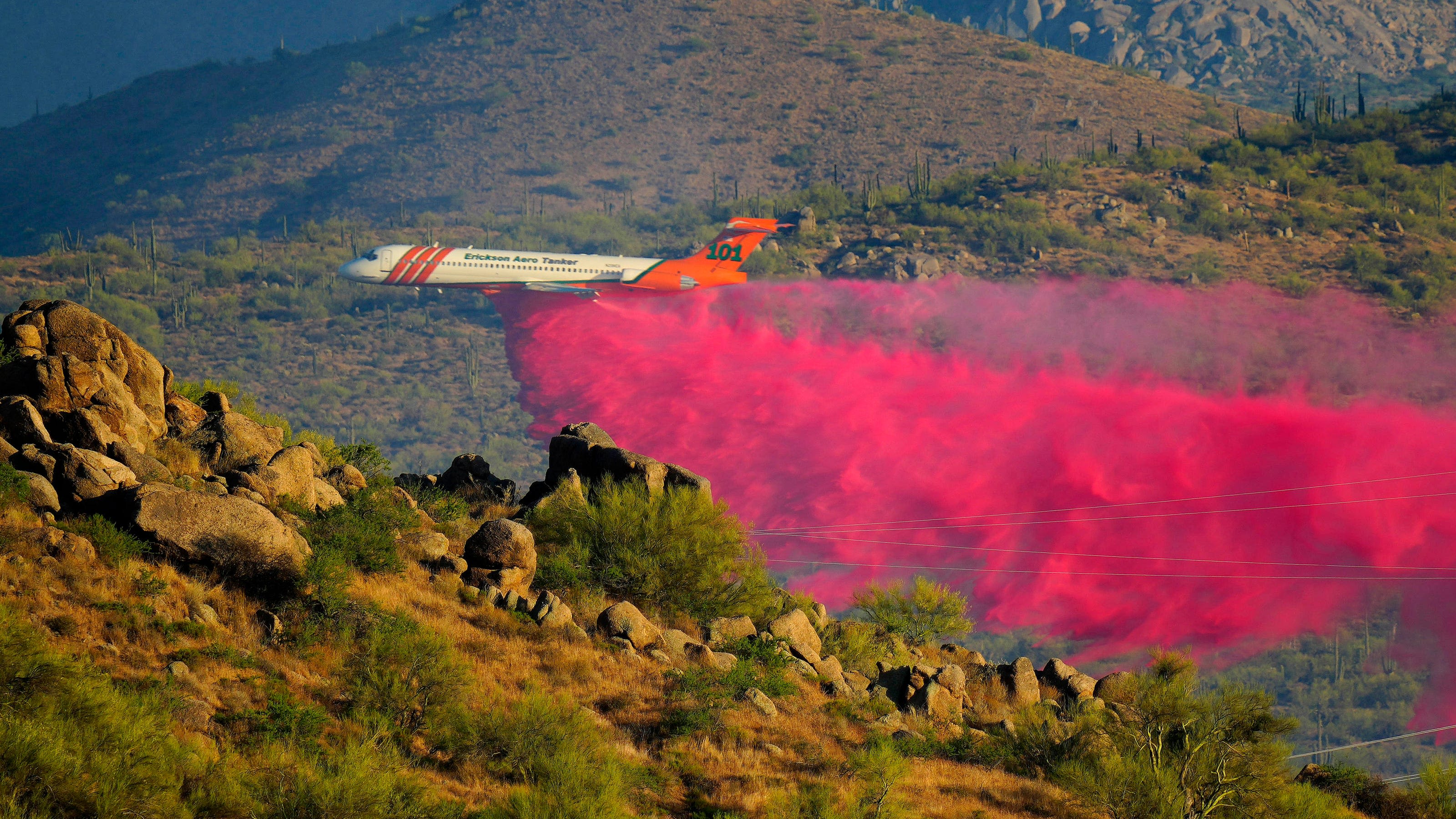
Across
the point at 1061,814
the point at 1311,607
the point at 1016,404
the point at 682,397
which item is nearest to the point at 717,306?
the point at 682,397

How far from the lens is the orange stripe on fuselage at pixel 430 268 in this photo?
8850 centimetres

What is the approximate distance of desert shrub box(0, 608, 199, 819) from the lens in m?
14.3

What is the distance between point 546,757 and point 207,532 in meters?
7.73

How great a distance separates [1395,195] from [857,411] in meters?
101

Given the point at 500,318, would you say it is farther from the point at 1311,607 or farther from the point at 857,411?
the point at 1311,607

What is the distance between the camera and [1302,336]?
116 meters

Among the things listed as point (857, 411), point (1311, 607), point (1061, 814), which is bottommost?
point (1311, 607)

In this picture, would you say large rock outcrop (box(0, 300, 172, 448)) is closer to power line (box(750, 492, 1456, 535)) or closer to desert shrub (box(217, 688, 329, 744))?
desert shrub (box(217, 688, 329, 744))

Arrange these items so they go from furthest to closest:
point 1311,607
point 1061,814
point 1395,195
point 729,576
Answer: point 1395,195 → point 1311,607 → point 729,576 → point 1061,814

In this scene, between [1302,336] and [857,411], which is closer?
[857,411]

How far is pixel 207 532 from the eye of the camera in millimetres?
21391

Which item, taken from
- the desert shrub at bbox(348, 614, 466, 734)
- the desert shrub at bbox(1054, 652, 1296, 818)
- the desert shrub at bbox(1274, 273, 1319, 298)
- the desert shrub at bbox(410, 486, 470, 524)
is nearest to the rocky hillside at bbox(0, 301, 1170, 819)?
the desert shrub at bbox(348, 614, 466, 734)

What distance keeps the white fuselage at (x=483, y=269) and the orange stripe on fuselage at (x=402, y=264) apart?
32mm

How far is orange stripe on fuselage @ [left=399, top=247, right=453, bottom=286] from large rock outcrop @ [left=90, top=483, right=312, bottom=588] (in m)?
68.2
